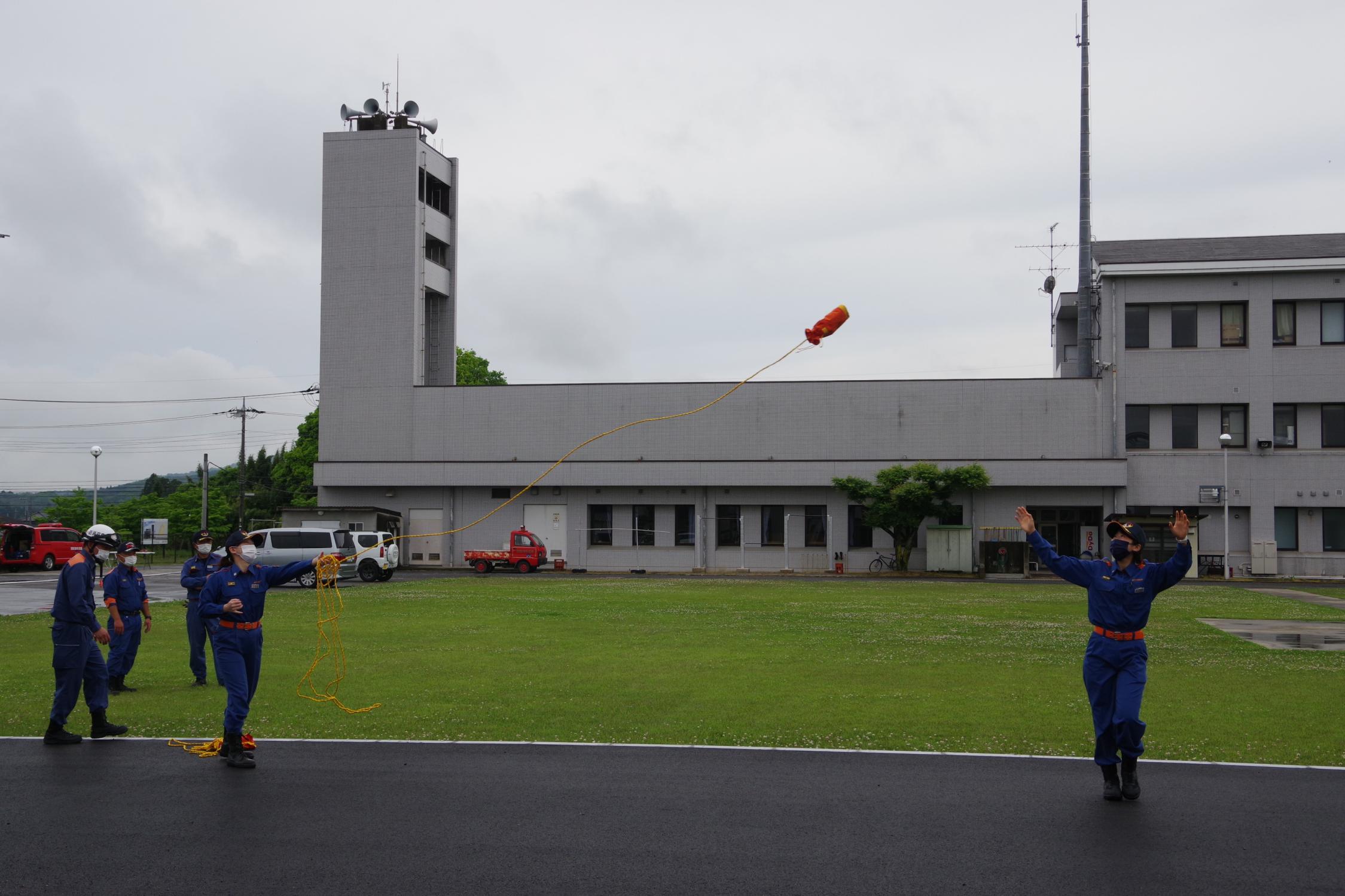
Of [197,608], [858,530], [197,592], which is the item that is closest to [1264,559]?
[858,530]

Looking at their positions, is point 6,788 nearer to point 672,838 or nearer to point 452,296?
point 672,838

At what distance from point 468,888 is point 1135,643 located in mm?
5262

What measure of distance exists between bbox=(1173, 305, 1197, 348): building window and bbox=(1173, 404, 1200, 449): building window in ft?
8.54

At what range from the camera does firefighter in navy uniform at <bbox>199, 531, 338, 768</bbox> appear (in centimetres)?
949

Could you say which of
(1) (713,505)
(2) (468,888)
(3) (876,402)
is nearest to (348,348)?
(1) (713,505)

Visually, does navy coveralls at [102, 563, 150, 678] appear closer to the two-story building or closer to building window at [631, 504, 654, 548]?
the two-story building

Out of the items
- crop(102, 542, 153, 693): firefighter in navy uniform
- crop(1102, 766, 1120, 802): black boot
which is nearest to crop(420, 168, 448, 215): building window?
crop(102, 542, 153, 693): firefighter in navy uniform

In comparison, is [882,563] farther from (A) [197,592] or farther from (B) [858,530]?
(A) [197,592]

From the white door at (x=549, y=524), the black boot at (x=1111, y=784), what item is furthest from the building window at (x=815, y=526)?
the black boot at (x=1111, y=784)

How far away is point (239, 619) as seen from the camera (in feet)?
32.0

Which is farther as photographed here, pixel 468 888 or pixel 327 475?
pixel 327 475

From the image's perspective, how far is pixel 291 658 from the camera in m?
16.2

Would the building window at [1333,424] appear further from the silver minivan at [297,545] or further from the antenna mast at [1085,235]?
the silver minivan at [297,545]

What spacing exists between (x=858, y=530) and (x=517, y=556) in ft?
49.1
